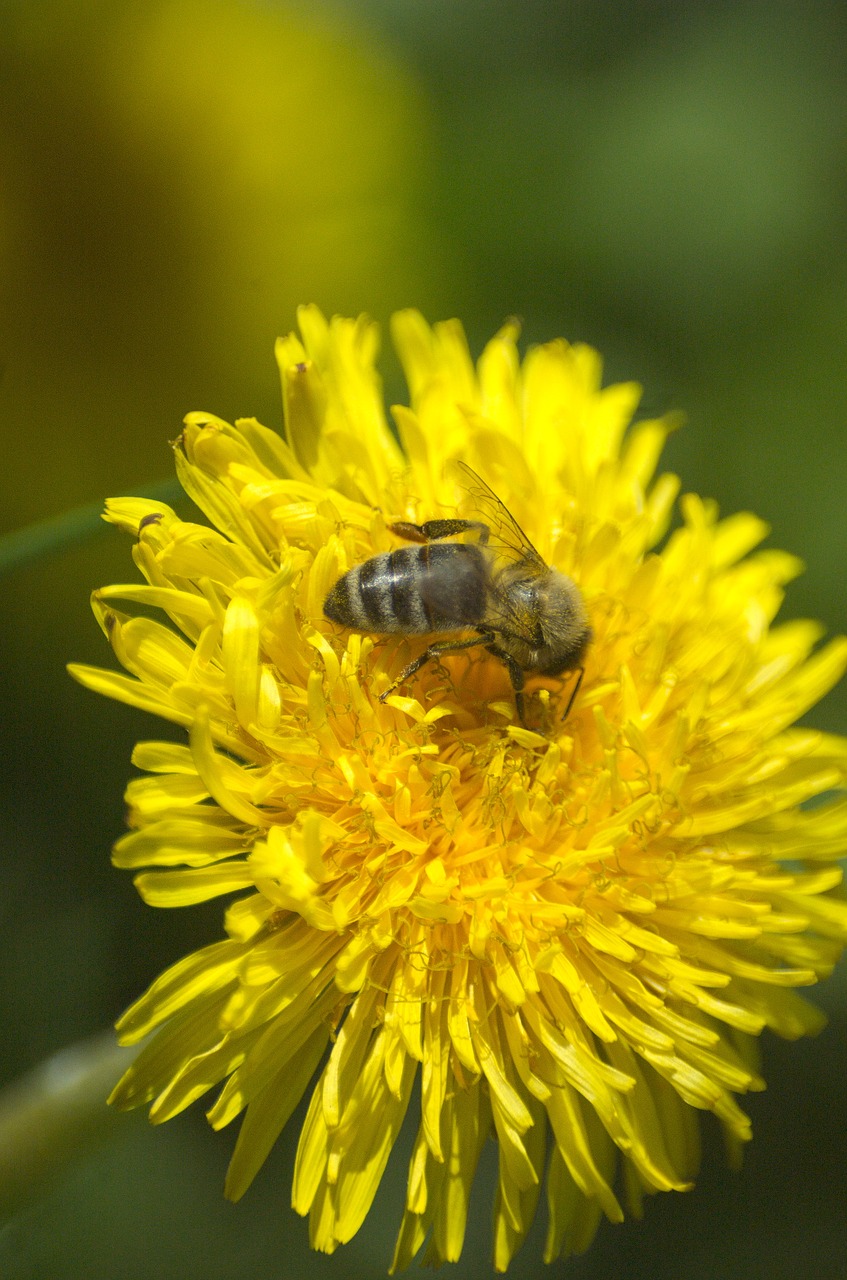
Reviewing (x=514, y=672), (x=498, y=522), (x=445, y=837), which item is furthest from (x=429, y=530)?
(x=445, y=837)

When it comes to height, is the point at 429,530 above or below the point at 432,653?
above

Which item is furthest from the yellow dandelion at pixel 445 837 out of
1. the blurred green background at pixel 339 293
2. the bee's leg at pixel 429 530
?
the blurred green background at pixel 339 293

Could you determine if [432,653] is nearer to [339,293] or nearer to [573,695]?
[573,695]

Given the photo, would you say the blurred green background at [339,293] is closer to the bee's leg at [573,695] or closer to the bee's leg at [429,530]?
the bee's leg at [429,530]

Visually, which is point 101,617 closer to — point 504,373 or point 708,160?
point 504,373

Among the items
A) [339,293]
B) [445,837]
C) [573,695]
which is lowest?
[445,837]

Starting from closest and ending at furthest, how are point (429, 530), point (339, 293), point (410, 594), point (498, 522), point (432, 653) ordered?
1. point (410, 594)
2. point (432, 653)
3. point (429, 530)
4. point (498, 522)
5. point (339, 293)
